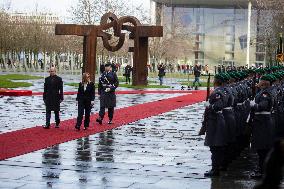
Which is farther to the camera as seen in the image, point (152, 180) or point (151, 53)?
point (151, 53)

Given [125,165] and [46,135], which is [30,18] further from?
[125,165]

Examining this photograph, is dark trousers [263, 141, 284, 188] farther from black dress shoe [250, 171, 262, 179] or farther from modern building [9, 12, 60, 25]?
modern building [9, 12, 60, 25]

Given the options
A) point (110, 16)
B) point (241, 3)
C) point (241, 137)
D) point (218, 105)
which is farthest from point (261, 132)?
point (241, 3)

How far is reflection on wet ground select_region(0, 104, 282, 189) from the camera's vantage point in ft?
34.5

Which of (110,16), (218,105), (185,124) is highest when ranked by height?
(110,16)

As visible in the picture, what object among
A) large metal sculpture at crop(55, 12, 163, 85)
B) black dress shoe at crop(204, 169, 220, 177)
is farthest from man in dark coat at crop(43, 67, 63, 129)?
large metal sculpture at crop(55, 12, 163, 85)

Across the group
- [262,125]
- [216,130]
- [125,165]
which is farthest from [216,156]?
[125,165]

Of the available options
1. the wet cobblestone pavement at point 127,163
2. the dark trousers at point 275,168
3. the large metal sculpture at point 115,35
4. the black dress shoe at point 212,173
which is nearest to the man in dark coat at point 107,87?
the wet cobblestone pavement at point 127,163

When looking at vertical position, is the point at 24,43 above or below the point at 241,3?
below

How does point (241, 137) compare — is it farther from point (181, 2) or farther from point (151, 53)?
point (181, 2)

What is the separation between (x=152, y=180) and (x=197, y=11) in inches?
3837

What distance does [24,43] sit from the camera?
8050cm

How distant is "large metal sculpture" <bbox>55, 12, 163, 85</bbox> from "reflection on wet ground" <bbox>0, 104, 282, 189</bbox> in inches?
939

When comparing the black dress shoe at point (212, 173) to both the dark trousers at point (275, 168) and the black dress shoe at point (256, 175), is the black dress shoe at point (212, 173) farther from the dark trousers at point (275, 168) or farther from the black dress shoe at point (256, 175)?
the dark trousers at point (275, 168)
